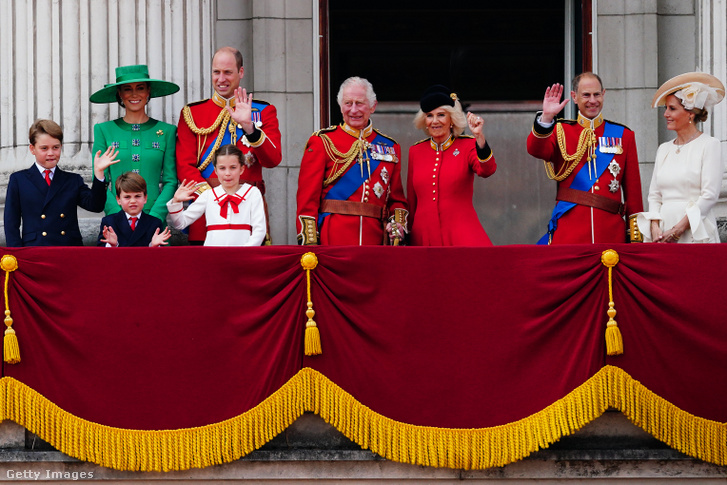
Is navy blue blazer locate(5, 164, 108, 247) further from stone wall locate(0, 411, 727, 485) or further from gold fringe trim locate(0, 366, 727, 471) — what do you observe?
stone wall locate(0, 411, 727, 485)

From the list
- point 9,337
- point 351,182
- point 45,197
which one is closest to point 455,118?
point 351,182

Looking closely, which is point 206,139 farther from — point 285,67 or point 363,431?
→ point 363,431

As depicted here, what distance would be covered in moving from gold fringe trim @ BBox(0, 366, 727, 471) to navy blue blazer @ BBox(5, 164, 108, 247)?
1032mm

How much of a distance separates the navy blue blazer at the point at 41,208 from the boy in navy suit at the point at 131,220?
171mm

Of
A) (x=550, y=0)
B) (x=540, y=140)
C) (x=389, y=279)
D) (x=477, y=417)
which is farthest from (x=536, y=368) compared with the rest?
(x=550, y=0)

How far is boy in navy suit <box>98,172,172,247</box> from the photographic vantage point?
669 centimetres

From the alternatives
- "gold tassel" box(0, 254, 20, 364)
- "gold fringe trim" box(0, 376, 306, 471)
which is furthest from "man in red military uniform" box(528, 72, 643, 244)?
"gold tassel" box(0, 254, 20, 364)

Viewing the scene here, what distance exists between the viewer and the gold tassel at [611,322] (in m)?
5.94

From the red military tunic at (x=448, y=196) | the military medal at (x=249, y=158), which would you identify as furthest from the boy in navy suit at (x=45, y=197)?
the red military tunic at (x=448, y=196)

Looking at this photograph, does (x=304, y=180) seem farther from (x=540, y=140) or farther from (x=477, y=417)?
(x=477, y=417)

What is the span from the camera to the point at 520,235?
966 cm

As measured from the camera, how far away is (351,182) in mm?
7230

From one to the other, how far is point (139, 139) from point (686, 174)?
3.19 meters

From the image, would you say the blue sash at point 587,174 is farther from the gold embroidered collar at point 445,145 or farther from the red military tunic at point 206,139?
the red military tunic at point 206,139
